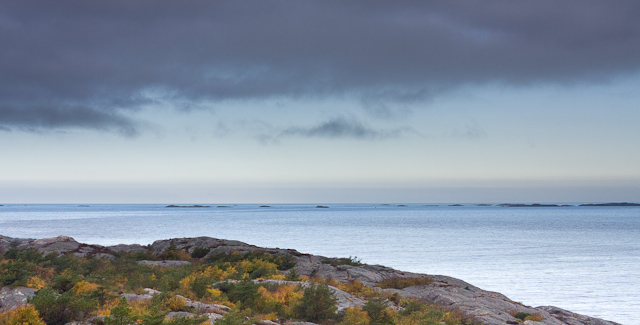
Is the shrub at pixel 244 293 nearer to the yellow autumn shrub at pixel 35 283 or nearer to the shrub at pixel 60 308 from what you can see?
the shrub at pixel 60 308

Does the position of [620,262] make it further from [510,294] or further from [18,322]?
[18,322]

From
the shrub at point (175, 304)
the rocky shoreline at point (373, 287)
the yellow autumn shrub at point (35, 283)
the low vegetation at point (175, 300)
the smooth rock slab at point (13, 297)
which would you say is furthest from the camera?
the rocky shoreline at point (373, 287)

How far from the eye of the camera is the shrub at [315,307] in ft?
40.4

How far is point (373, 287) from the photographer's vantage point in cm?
2009

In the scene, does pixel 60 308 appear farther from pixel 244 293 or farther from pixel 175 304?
pixel 244 293

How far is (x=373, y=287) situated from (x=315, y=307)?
8.14 m

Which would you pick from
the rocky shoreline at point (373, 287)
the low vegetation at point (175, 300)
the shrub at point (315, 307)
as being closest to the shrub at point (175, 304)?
the low vegetation at point (175, 300)

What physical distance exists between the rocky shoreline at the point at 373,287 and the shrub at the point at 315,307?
1.52 metres

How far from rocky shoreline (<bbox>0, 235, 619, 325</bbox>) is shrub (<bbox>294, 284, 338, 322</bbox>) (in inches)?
59.8

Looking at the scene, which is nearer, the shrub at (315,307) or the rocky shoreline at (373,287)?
the shrub at (315,307)

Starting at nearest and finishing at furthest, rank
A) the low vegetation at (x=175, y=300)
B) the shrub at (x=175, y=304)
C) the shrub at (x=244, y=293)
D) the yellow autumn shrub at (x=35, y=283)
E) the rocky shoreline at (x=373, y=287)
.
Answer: the low vegetation at (x=175, y=300), the shrub at (x=175, y=304), the yellow autumn shrub at (x=35, y=283), the shrub at (x=244, y=293), the rocky shoreline at (x=373, y=287)

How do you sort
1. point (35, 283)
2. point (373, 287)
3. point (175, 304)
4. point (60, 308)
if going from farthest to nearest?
point (373, 287), point (35, 283), point (175, 304), point (60, 308)

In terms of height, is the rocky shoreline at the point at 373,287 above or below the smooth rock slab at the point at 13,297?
below

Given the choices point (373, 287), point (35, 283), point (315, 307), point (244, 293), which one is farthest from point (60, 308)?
point (373, 287)
